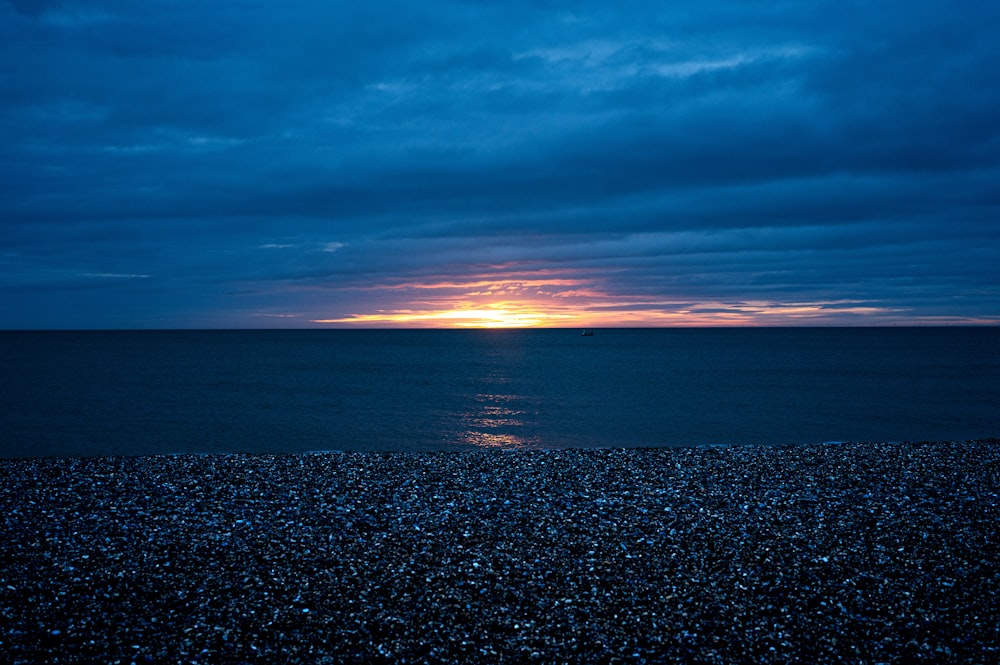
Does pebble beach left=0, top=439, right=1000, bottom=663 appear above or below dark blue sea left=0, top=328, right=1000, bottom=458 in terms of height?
above

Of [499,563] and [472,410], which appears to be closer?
[499,563]

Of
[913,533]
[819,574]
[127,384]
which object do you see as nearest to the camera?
[819,574]

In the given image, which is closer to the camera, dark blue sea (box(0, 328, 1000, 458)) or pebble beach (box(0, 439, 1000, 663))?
pebble beach (box(0, 439, 1000, 663))

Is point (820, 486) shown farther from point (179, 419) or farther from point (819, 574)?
point (179, 419)

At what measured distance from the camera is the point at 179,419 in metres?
33.8

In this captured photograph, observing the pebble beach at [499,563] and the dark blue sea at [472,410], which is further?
the dark blue sea at [472,410]

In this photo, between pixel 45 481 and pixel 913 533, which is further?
pixel 45 481

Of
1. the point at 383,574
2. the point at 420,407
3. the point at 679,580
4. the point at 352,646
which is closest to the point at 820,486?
the point at 679,580

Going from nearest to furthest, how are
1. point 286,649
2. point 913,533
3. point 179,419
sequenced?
point 286,649
point 913,533
point 179,419

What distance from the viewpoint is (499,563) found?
986 centimetres

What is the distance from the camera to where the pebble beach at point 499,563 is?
301 inches

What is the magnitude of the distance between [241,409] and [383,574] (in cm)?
3200

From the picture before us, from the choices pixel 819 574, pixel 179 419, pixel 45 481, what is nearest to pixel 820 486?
pixel 819 574

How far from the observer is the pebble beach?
7.66m
